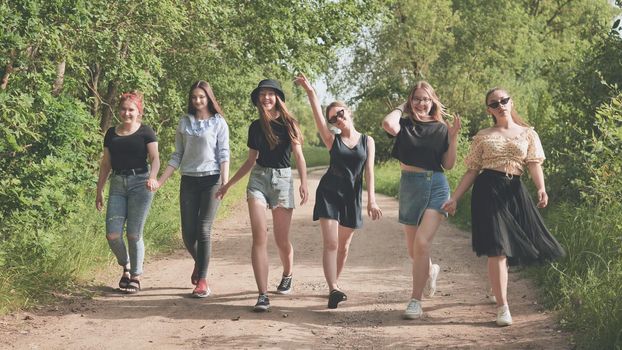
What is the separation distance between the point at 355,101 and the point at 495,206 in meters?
28.3

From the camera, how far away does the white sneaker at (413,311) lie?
7020 millimetres

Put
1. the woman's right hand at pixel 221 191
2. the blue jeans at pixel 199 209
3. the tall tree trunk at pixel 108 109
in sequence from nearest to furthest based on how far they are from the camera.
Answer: the woman's right hand at pixel 221 191 < the blue jeans at pixel 199 209 < the tall tree trunk at pixel 108 109

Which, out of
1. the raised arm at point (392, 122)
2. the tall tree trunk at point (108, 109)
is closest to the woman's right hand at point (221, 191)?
the raised arm at point (392, 122)

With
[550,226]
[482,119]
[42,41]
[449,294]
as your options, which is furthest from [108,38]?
[482,119]

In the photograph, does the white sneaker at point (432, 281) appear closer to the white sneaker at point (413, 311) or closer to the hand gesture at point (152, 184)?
the white sneaker at point (413, 311)

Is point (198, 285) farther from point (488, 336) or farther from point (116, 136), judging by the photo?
point (488, 336)

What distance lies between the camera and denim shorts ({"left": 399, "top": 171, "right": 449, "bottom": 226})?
7.14 m

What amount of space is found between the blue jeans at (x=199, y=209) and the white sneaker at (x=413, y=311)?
2.12 metres

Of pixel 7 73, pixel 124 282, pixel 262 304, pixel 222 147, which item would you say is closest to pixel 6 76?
pixel 7 73

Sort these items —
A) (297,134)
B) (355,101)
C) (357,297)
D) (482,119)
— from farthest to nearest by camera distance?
1. (355,101)
2. (482,119)
3. (357,297)
4. (297,134)

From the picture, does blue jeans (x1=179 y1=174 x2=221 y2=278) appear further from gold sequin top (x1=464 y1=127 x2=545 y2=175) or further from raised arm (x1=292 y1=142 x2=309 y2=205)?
gold sequin top (x1=464 y1=127 x2=545 y2=175)

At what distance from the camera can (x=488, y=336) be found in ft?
21.2

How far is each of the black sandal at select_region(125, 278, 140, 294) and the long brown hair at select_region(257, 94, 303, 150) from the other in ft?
6.79

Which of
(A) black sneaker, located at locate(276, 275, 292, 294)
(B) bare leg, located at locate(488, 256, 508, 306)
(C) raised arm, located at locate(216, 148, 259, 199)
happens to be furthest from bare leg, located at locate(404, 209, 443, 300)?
(C) raised arm, located at locate(216, 148, 259, 199)
